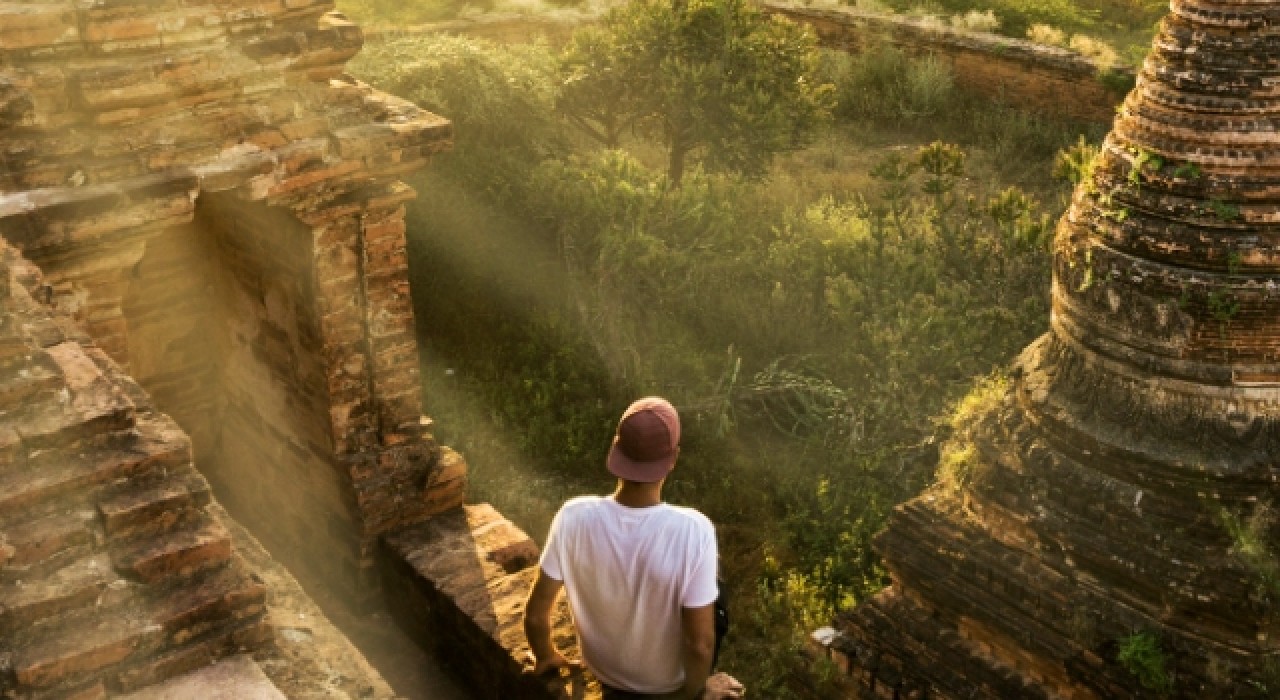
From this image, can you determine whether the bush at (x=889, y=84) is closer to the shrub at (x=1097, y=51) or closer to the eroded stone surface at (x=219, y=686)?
the shrub at (x=1097, y=51)

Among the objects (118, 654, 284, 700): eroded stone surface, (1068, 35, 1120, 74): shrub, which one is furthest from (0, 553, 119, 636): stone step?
(1068, 35, 1120, 74): shrub

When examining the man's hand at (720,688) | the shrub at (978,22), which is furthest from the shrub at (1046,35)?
the man's hand at (720,688)

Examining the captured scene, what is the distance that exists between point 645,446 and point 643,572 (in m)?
0.35

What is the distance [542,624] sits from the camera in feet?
13.0

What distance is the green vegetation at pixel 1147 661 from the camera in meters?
4.54

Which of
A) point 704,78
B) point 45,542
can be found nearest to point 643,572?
point 45,542

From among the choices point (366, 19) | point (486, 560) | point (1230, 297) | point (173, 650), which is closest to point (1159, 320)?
point (1230, 297)

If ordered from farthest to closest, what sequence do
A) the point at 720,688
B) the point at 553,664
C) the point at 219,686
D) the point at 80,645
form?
the point at 553,664, the point at 720,688, the point at 219,686, the point at 80,645

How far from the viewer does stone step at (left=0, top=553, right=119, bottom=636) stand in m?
3.09

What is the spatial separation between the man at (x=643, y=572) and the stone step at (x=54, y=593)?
3.83 feet

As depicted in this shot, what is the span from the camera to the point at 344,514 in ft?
20.4

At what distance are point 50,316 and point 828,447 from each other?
507 centimetres

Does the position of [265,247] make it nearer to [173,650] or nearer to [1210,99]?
[173,650]

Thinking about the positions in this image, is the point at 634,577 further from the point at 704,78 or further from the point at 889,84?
the point at 889,84
